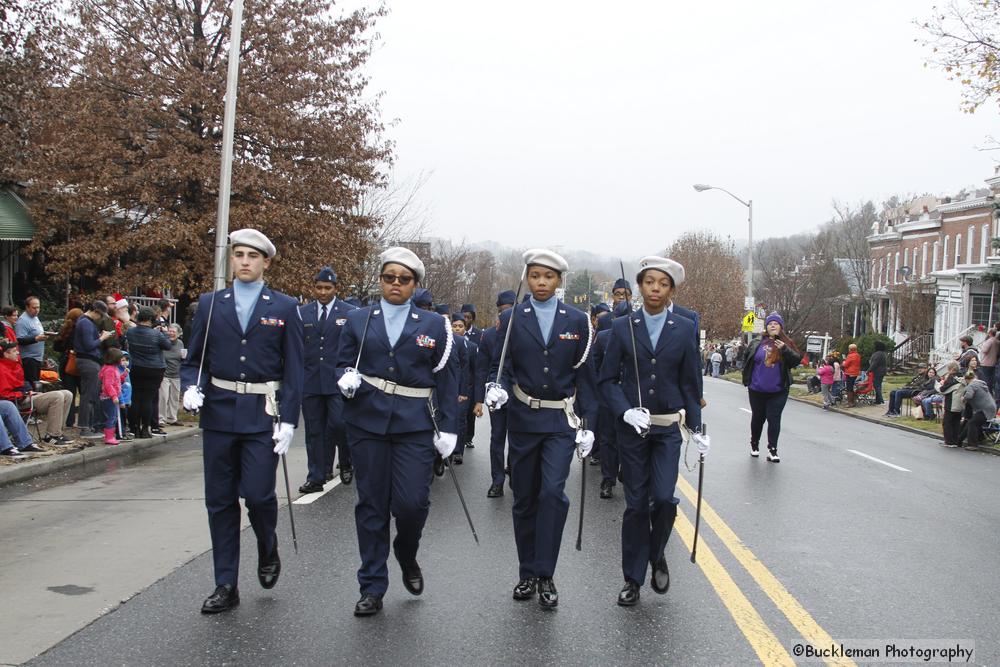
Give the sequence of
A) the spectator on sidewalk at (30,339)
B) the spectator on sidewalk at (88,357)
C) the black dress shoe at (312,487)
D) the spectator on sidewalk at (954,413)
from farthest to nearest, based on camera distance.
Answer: the spectator on sidewalk at (954,413) → the spectator on sidewalk at (30,339) → the spectator on sidewalk at (88,357) → the black dress shoe at (312,487)

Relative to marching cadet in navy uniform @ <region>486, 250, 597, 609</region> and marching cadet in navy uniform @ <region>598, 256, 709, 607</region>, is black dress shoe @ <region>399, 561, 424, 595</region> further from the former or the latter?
marching cadet in navy uniform @ <region>598, 256, 709, 607</region>

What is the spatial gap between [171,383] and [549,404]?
11413 mm

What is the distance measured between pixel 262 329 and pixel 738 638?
3206 mm

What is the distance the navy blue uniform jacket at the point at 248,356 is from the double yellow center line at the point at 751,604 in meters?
2.83

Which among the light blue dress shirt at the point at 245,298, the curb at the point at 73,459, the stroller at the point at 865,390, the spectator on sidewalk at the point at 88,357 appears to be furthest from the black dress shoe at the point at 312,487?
the stroller at the point at 865,390

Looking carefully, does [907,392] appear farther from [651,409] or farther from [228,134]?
[651,409]

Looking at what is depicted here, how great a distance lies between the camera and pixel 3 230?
1955 cm

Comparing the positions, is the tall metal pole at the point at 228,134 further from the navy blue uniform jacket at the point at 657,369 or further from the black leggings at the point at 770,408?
the navy blue uniform jacket at the point at 657,369

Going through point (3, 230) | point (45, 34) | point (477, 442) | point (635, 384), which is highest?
point (45, 34)

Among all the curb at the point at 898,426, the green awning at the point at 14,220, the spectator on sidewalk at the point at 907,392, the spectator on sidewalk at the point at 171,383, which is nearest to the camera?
the spectator on sidewalk at the point at 171,383

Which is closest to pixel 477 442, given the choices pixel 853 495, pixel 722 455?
pixel 722 455

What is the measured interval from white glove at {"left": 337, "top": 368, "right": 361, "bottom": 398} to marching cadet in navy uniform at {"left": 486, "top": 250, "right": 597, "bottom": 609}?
2.73 feet

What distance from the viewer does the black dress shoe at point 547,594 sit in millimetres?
5383

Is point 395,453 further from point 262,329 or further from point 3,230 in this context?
point 3,230
